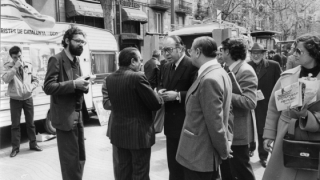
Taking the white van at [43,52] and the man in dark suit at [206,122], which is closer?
the man in dark suit at [206,122]

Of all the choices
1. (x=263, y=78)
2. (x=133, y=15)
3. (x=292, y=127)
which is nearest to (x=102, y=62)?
(x=263, y=78)

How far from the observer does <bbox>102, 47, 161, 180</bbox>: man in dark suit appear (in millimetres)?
3016

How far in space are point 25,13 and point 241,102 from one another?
534 cm

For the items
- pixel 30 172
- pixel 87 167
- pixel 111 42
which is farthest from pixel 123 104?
pixel 111 42

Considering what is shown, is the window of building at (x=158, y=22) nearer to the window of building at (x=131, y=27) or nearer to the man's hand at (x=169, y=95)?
the window of building at (x=131, y=27)

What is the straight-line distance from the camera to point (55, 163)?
213 inches

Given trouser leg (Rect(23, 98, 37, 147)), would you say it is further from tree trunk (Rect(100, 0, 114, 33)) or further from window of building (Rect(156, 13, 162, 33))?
window of building (Rect(156, 13, 162, 33))

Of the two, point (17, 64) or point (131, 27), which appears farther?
point (131, 27)

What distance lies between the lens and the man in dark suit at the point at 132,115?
3016 millimetres

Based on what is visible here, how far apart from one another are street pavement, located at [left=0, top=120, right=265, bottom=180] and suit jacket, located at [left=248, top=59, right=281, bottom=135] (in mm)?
794

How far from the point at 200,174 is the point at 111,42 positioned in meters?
7.51

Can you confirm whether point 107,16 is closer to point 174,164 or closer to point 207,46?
point 174,164

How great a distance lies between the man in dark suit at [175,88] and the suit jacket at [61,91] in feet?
3.44

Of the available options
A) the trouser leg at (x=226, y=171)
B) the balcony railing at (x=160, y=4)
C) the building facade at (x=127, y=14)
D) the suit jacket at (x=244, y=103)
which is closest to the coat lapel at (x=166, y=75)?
the suit jacket at (x=244, y=103)
